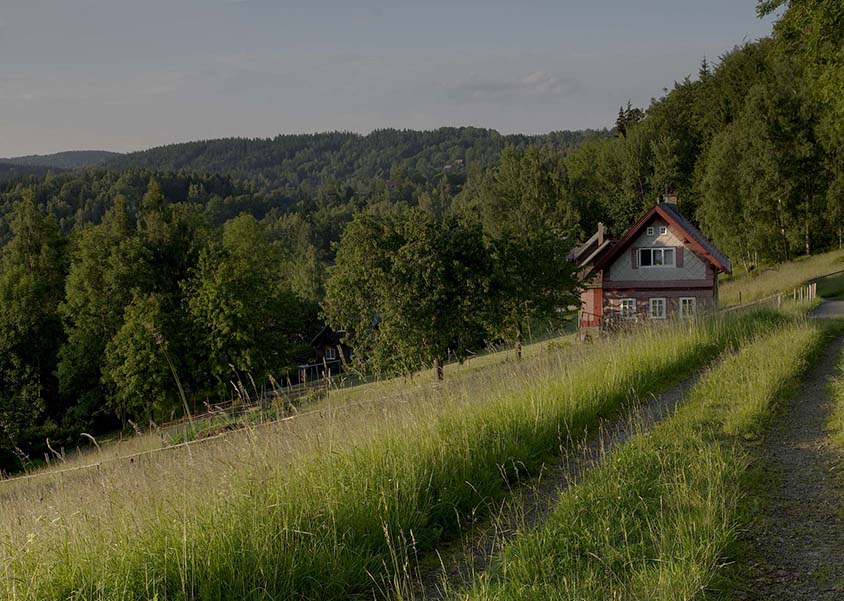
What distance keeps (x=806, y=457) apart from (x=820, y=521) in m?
1.82

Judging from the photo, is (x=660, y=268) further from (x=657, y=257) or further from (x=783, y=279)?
(x=783, y=279)

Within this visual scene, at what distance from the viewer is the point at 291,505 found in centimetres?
525

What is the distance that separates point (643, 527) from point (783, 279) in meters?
35.9

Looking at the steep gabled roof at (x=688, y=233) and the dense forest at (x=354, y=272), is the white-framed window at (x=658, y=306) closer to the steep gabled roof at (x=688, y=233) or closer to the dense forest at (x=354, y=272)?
the steep gabled roof at (x=688, y=233)

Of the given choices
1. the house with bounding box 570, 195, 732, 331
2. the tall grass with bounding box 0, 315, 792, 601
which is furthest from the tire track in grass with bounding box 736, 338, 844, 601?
the house with bounding box 570, 195, 732, 331

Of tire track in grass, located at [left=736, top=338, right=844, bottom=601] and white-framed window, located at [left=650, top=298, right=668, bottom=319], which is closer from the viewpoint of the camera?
tire track in grass, located at [left=736, top=338, right=844, bottom=601]

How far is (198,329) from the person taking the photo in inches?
1549

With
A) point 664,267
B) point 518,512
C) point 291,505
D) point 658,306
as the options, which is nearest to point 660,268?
point 664,267

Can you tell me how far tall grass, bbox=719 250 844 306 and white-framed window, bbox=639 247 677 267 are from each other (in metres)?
3.55

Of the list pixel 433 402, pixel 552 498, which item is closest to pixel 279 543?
pixel 552 498

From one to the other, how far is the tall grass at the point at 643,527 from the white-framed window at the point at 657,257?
26953 mm

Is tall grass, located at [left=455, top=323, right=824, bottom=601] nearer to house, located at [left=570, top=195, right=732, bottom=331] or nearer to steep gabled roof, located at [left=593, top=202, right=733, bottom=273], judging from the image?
house, located at [left=570, top=195, right=732, bottom=331]

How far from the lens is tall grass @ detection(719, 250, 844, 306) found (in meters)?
33.2

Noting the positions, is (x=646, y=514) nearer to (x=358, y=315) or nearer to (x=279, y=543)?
(x=279, y=543)
